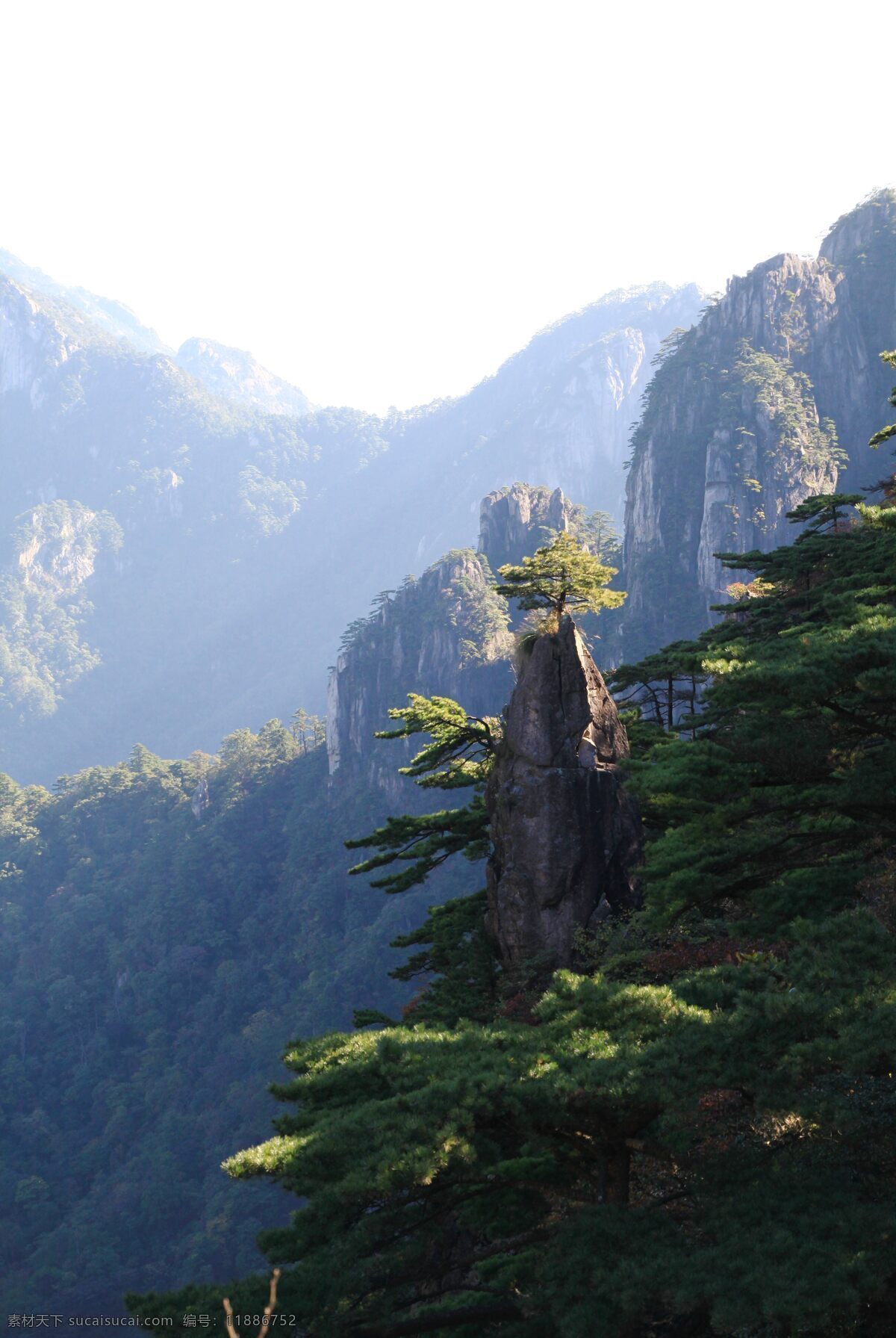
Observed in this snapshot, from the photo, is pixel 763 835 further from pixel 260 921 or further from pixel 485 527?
pixel 485 527

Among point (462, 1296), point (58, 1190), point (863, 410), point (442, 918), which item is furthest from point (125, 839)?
point (462, 1296)

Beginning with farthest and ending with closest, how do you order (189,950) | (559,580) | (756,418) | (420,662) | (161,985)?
(420,662), (756,418), (189,950), (161,985), (559,580)

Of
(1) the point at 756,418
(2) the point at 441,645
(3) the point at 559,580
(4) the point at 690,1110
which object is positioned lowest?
(4) the point at 690,1110

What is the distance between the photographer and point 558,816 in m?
18.8

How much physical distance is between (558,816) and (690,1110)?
10967mm

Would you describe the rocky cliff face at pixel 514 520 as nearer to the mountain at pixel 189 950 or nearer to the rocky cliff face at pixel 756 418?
the mountain at pixel 189 950

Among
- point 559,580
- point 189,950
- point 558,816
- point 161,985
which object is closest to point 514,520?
point 189,950

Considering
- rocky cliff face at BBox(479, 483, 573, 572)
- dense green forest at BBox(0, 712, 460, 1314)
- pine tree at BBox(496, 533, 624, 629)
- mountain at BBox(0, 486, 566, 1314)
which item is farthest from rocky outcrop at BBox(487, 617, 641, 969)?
rocky cliff face at BBox(479, 483, 573, 572)

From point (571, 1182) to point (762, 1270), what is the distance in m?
3.35

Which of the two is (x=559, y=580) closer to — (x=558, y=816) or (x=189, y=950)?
(x=558, y=816)

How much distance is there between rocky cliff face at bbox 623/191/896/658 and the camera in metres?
89.5

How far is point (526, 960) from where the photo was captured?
18219mm

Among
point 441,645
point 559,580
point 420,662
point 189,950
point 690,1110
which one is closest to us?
point 690,1110

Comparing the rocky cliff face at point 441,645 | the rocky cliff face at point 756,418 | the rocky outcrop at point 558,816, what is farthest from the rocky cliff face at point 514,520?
the rocky outcrop at point 558,816
